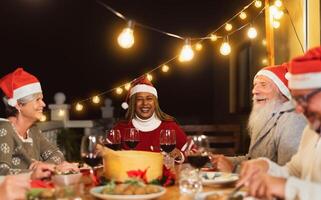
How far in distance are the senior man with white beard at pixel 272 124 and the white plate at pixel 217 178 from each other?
0.89ft

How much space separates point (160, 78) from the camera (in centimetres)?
1191

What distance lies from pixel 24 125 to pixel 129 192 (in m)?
1.58

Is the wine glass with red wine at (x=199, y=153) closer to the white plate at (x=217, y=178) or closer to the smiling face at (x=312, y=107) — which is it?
the white plate at (x=217, y=178)

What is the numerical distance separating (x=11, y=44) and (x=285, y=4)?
11118 millimetres

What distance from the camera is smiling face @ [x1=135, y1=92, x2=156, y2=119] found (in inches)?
161

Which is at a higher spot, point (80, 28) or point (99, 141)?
point (80, 28)

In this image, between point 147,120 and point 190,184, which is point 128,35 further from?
point 190,184

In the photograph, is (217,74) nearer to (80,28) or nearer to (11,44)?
(80,28)

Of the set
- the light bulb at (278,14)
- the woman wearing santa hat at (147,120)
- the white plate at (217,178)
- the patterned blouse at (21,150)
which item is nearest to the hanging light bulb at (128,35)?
the patterned blouse at (21,150)

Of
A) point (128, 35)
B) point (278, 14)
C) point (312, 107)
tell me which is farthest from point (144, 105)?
point (312, 107)

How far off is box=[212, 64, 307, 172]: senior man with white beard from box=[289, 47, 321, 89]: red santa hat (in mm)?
796

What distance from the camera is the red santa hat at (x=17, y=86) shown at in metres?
3.27

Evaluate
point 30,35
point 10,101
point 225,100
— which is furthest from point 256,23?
point 30,35

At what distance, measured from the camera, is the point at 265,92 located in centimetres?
336
